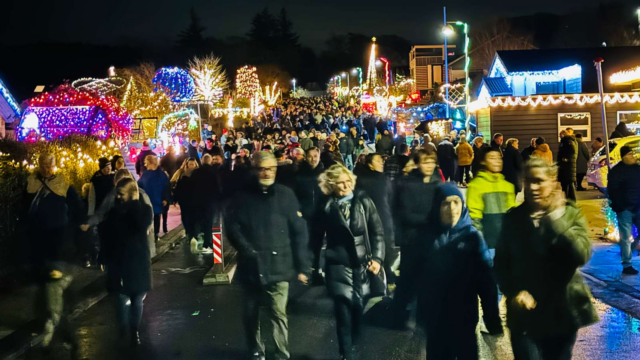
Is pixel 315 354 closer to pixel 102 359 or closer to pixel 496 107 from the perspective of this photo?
pixel 102 359

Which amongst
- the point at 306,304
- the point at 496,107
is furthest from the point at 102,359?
the point at 496,107

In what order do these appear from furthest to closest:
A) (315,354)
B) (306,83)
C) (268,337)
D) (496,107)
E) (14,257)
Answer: (306,83), (496,107), (14,257), (315,354), (268,337)

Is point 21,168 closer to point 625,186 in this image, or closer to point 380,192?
point 380,192

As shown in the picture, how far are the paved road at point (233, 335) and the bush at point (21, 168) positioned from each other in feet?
6.40

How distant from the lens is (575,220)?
13.1 ft

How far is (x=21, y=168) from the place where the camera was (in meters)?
10.2

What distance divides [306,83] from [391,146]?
124m

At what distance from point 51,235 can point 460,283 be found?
14.8 ft

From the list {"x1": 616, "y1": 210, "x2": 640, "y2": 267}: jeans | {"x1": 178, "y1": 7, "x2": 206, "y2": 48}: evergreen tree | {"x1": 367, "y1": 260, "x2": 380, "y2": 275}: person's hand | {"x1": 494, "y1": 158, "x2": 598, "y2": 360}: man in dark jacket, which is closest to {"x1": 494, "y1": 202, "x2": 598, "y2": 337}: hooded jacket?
{"x1": 494, "y1": 158, "x2": 598, "y2": 360}: man in dark jacket

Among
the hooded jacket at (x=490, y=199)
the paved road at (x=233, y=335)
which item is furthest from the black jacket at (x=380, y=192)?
the hooded jacket at (x=490, y=199)

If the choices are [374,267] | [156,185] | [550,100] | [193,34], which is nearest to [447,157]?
[550,100]

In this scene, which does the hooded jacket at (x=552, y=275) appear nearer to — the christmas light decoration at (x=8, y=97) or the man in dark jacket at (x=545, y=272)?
the man in dark jacket at (x=545, y=272)

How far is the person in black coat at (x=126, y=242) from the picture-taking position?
590cm

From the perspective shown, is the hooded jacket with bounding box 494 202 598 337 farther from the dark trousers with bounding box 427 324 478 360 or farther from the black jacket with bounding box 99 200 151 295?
the black jacket with bounding box 99 200 151 295
